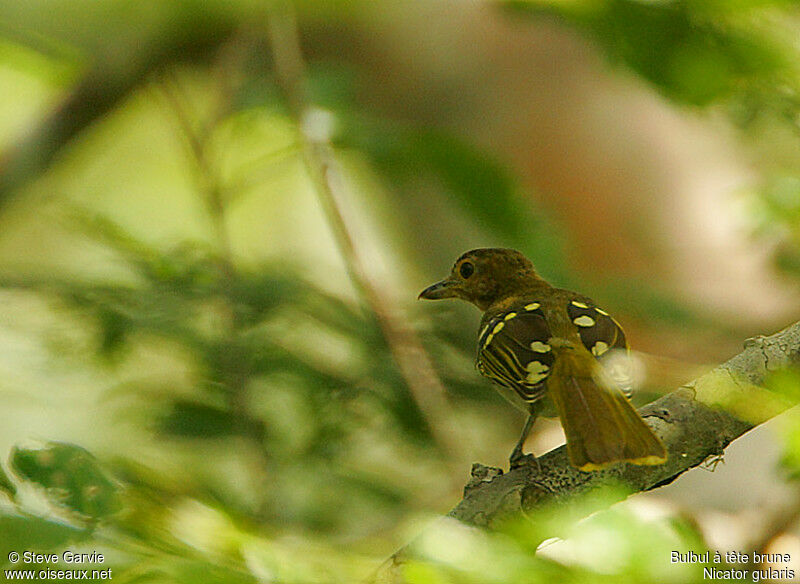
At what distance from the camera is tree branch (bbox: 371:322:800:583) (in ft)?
3.94

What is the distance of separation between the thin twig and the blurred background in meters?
0.01

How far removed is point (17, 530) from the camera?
2.50ft

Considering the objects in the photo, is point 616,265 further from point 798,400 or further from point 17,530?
point 17,530

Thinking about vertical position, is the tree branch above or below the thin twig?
below

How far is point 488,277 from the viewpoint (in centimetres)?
202

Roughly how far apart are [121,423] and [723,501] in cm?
159

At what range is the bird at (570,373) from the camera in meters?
1.19

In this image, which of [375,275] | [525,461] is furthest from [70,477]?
[375,275]

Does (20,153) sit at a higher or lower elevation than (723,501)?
higher

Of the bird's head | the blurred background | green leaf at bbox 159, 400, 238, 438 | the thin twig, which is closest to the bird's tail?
the blurred background

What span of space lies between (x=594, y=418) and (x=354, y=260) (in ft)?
3.86

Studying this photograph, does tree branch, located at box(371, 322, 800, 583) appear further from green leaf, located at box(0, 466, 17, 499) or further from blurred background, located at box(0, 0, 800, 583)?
green leaf, located at box(0, 466, 17, 499)

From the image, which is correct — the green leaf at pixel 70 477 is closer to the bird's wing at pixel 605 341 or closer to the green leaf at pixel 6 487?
the green leaf at pixel 6 487

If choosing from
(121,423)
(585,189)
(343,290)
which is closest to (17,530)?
(121,423)
